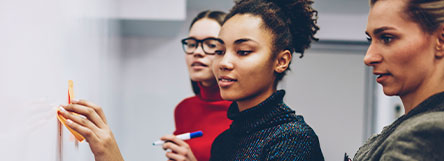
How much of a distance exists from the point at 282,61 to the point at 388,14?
0.30 meters

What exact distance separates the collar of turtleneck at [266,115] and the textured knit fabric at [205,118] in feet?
1.15

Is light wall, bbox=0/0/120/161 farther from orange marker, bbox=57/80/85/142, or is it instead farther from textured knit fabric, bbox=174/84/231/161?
textured knit fabric, bbox=174/84/231/161

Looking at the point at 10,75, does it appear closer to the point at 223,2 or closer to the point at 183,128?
the point at 183,128

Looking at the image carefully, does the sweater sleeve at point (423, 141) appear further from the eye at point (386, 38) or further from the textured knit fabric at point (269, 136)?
the textured knit fabric at point (269, 136)

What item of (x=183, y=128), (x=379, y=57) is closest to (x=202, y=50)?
(x=183, y=128)

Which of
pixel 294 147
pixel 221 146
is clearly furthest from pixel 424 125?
pixel 221 146

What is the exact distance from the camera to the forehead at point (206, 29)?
128cm

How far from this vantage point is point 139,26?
81.6 inches

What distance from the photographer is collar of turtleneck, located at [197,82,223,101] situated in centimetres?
129

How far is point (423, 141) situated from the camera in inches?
20.0

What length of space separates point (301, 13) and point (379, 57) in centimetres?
32

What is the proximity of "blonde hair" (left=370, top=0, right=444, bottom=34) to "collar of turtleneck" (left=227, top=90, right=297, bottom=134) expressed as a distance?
34 cm

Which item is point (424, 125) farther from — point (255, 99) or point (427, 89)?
point (255, 99)

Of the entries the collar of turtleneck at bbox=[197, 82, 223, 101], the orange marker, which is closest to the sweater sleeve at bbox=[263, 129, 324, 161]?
the orange marker
